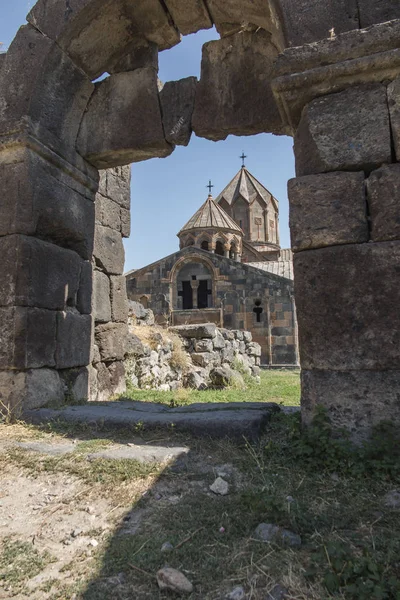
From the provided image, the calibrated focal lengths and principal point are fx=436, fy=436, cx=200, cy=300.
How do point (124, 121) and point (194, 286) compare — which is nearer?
point (124, 121)

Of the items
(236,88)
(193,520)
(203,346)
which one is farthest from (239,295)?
(193,520)

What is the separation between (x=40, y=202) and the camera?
11.9 feet

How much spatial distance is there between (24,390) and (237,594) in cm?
246

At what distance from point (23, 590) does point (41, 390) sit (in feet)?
7.17

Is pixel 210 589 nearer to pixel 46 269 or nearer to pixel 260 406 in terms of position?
pixel 260 406

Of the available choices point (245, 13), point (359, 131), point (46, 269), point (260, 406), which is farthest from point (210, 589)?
point (245, 13)

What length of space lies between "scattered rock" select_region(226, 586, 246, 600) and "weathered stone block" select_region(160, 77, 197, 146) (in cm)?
365

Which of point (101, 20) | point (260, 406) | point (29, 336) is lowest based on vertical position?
point (260, 406)

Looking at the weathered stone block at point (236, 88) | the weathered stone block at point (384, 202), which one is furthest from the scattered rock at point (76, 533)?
the weathered stone block at point (236, 88)

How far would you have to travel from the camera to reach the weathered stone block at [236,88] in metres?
3.94

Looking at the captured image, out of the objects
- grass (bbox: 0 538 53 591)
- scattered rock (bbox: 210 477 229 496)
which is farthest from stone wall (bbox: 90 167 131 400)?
grass (bbox: 0 538 53 591)

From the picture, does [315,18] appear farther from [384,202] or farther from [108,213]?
[108,213]

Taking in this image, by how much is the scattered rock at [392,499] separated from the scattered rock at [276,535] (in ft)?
1.56

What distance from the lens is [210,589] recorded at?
1.39 meters
